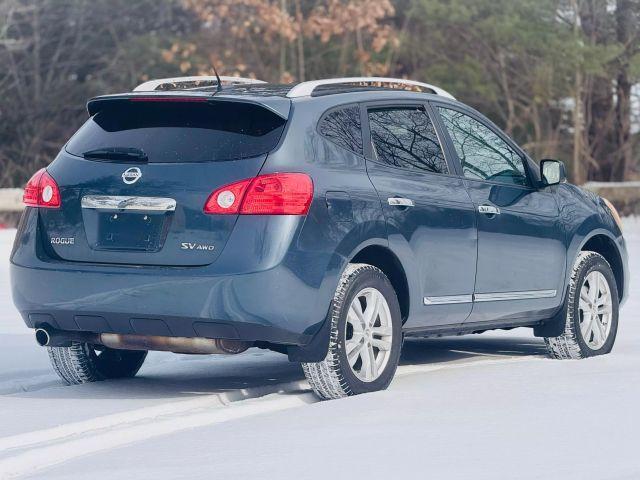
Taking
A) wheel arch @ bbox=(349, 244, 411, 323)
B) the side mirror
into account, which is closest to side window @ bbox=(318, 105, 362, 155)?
wheel arch @ bbox=(349, 244, 411, 323)

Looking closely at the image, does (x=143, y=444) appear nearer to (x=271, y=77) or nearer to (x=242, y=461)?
(x=242, y=461)

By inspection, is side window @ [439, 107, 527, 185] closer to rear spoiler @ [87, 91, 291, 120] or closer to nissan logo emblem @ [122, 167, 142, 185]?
rear spoiler @ [87, 91, 291, 120]

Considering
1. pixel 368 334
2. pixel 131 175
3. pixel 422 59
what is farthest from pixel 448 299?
pixel 422 59

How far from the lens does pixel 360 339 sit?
23.7 feet

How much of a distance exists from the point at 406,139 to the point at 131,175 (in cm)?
162

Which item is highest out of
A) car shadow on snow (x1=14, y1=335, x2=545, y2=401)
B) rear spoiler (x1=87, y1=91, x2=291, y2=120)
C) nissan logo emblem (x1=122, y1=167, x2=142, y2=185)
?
rear spoiler (x1=87, y1=91, x2=291, y2=120)

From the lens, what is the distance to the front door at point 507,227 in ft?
26.8

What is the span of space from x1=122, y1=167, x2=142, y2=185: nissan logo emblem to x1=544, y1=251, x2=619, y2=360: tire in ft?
Result: 10.4

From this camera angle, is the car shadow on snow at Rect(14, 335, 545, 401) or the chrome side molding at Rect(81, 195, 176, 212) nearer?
the chrome side molding at Rect(81, 195, 176, 212)

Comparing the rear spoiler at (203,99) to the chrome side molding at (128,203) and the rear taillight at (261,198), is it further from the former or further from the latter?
the chrome side molding at (128,203)

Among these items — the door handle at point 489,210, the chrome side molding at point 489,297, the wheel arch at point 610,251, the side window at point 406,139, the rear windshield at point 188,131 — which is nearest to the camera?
the rear windshield at point 188,131

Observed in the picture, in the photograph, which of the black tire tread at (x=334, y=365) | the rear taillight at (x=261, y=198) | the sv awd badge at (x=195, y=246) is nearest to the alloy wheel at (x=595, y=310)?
the black tire tread at (x=334, y=365)

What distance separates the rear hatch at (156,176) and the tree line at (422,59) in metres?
19.6

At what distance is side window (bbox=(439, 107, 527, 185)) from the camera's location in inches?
324
